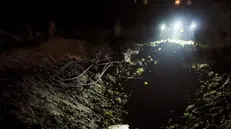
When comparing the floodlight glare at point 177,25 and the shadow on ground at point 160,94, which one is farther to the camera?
the floodlight glare at point 177,25

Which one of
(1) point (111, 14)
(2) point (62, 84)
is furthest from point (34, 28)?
(2) point (62, 84)

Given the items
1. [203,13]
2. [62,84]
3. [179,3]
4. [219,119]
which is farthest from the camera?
[179,3]

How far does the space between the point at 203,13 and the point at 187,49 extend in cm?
711

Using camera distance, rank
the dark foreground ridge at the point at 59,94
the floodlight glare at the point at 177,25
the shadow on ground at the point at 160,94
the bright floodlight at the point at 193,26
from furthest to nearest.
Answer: the floodlight glare at the point at 177,25 < the bright floodlight at the point at 193,26 < the shadow on ground at the point at 160,94 < the dark foreground ridge at the point at 59,94

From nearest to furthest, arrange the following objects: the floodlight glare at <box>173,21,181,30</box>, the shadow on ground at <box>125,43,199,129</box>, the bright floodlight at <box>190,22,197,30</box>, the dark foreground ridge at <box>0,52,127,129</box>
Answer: the dark foreground ridge at <box>0,52,127,129</box>
the shadow on ground at <box>125,43,199,129</box>
the bright floodlight at <box>190,22,197,30</box>
the floodlight glare at <box>173,21,181,30</box>

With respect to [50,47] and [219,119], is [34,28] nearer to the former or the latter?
[50,47]

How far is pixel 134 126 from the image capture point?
369 inches

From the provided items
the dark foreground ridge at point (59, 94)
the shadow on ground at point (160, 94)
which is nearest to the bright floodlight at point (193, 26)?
the shadow on ground at point (160, 94)

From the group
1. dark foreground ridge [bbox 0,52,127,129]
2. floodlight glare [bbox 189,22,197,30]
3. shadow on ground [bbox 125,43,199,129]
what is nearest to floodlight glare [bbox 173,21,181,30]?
floodlight glare [bbox 189,22,197,30]

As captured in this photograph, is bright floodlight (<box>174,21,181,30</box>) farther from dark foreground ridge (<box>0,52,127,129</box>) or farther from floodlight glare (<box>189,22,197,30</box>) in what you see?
dark foreground ridge (<box>0,52,127,129</box>)

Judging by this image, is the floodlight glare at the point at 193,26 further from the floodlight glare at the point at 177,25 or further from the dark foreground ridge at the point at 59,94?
the dark foreground ridge at the point at 59,94

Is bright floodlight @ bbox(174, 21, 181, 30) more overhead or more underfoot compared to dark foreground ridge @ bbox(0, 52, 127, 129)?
more overhead

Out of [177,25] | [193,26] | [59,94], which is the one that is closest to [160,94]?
[59,94]

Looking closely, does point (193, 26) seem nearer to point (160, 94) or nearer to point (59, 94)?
point (160, 94)
